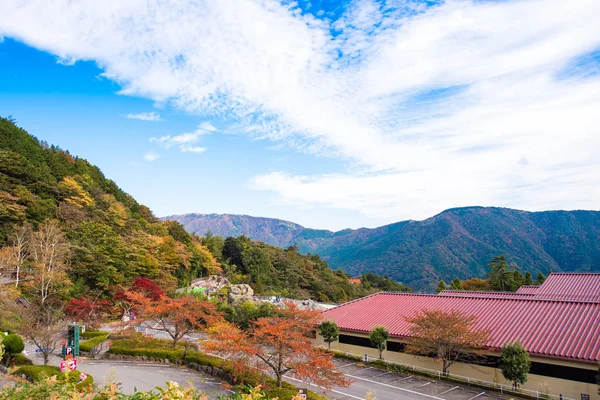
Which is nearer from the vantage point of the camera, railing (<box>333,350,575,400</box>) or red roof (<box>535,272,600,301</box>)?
railing (<box>333,350,575,400</box>)

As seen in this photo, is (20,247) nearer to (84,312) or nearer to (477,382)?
(84,312)

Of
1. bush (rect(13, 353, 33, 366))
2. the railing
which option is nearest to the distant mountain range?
the railing

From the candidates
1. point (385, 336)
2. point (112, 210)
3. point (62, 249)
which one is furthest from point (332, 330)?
point (112, 210)

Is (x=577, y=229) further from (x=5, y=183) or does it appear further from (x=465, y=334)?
(x=5, y=183)

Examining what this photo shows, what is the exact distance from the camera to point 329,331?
23.5 m

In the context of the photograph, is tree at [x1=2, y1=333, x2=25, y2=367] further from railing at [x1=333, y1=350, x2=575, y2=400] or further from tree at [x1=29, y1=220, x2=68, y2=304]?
railing at [x1=333, y1=350, x2=575, y2=400]

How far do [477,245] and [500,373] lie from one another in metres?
Result: 99.2

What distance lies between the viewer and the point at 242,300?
32688mm

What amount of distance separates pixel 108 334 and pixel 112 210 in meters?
20.6

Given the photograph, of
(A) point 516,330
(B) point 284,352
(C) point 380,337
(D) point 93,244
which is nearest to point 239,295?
(D) point 93,244

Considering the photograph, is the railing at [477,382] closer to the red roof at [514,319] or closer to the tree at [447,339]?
the tree at [447,339]

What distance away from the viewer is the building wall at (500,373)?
1546 centimetres

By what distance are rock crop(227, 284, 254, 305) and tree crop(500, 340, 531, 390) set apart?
20.9 metres

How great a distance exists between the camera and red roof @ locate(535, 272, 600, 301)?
29.2m
